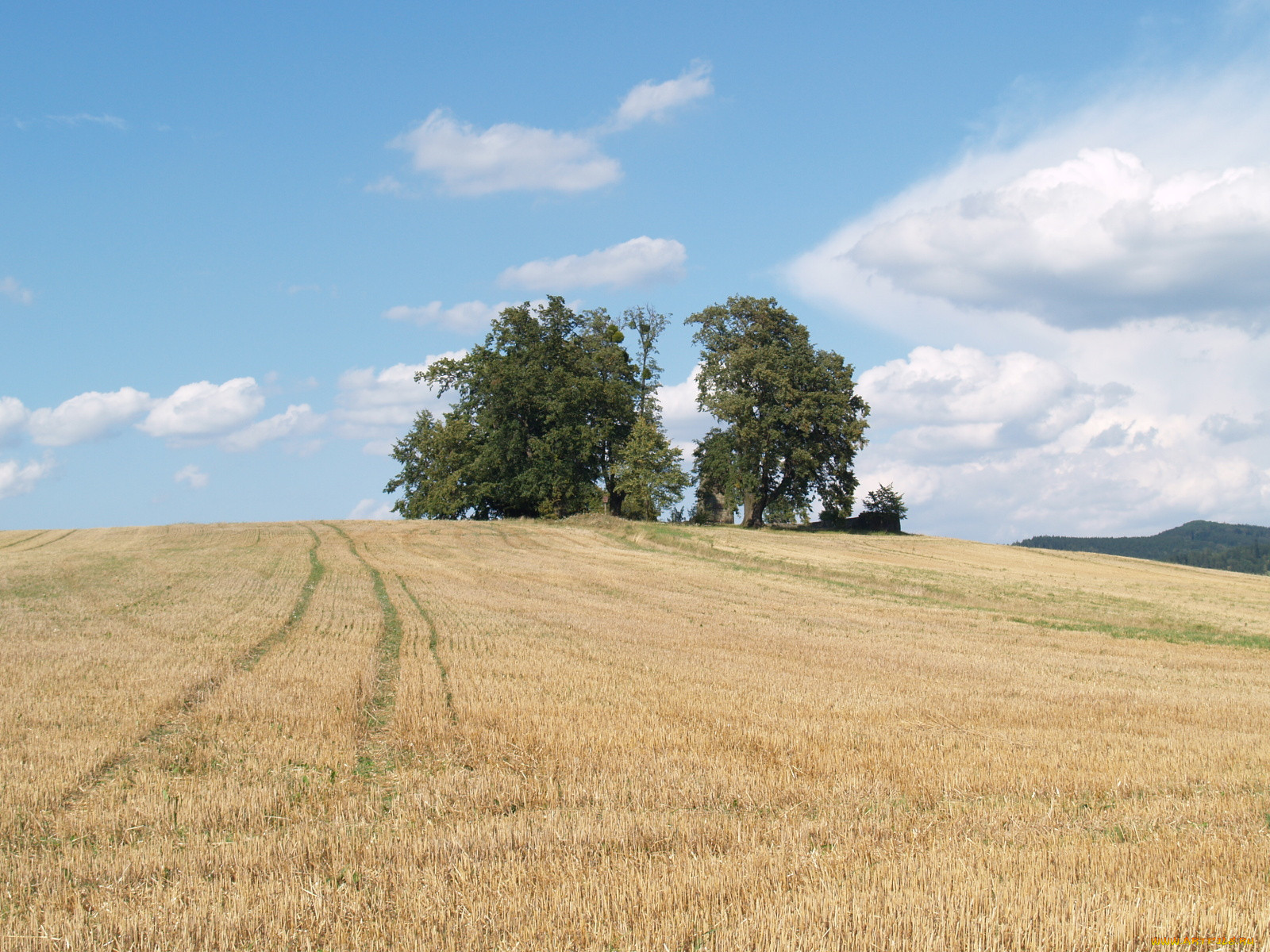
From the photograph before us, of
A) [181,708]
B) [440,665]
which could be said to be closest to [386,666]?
[440,665]

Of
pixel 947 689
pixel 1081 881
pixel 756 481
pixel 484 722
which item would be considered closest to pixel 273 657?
pixel 484 722

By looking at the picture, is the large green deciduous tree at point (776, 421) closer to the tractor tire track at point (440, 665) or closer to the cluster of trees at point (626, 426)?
the cluster of trees at point (626, 426)

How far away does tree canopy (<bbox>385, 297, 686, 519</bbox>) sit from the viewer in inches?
2559

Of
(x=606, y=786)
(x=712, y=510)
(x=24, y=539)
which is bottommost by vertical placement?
(x=24, y=539)

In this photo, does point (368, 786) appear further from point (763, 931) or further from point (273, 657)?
point (273, 657)

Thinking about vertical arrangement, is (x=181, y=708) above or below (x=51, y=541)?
above

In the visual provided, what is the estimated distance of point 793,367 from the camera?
206 ft

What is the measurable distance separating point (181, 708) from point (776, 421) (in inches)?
2123

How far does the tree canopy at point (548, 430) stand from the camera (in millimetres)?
65000

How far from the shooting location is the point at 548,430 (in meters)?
67.1

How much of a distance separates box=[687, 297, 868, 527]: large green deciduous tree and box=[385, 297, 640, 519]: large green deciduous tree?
7.68 m

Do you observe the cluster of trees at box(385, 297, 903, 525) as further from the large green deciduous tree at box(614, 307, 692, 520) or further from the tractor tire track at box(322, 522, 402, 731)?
the tractor tire track at box(322, 522, 402, 731)

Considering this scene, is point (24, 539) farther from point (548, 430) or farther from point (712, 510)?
point (712, 510)

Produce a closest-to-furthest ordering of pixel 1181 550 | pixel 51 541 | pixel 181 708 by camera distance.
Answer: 1. pixel 181 708
2. pixel 51 541
3. pixel 1181 550
